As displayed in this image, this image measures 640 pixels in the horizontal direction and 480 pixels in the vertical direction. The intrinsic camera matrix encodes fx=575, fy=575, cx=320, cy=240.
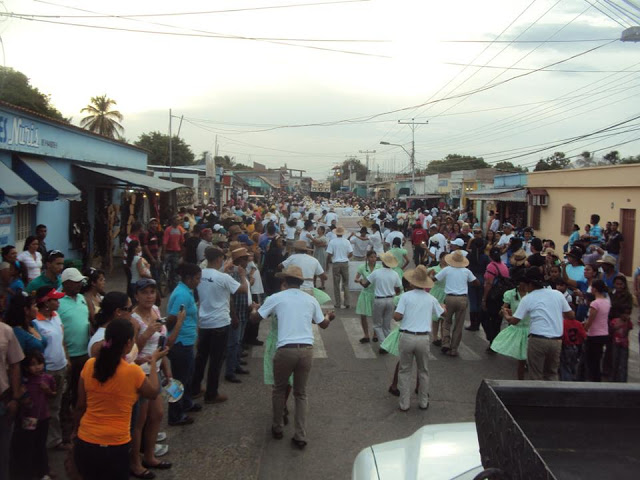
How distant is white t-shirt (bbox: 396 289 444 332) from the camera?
22.5 ft

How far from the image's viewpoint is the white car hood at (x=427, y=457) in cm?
323

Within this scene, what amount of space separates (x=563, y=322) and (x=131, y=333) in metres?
5.47

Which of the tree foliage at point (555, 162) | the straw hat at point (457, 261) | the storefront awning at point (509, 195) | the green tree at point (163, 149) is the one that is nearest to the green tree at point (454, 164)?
the tree foliage at point (555, 162)

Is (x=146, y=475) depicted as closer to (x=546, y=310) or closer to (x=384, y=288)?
(x=546, y=310)

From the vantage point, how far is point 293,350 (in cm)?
573

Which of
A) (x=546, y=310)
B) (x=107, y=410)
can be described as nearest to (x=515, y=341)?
(x=546, y=310)

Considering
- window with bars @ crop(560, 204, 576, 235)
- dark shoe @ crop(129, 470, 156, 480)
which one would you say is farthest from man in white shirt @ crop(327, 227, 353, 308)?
window with bars @ crop(560, 204, 576, 235)

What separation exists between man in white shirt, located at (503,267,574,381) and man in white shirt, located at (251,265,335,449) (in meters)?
2.66

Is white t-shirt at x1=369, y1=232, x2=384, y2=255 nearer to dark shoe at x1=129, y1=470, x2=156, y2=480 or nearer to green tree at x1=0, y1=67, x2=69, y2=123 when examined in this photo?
dark shoe at x1=129, y1=470, x2=156, y2=480

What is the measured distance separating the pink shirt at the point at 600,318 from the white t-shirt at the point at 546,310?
72cm

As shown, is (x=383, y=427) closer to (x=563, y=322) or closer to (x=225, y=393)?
(x=225, y=393)

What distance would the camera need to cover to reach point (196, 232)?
12.4m

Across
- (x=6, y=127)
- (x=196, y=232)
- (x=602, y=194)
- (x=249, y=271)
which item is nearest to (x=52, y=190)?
(x=6, y=127)

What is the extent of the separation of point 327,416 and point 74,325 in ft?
9.62
